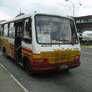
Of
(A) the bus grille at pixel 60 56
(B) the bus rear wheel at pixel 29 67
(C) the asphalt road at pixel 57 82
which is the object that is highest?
(A) the bus grille at pixel 60 56

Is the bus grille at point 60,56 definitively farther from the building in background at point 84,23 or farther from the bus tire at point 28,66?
the building in background at point 84,23

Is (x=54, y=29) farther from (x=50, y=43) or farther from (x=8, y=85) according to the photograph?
(x=8, y=85)

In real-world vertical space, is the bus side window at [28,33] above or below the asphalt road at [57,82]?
above

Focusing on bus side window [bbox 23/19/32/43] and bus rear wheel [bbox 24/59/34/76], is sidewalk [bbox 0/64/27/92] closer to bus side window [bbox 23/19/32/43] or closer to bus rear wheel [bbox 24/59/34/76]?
bus rear wheel [bbox 24/59/34/76]

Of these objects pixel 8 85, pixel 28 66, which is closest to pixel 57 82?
pixel 28 66

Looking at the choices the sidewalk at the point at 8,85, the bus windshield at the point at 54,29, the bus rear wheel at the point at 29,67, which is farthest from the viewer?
the bus rear wheel at the point at 29,67

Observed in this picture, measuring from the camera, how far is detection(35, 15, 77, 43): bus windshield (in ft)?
16.8

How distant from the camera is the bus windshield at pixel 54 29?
5.13 metres

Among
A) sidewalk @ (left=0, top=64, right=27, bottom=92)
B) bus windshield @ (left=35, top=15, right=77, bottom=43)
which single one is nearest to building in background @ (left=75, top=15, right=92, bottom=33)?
bus windshield @ (left=35, top=15, right=77, bottom=43)

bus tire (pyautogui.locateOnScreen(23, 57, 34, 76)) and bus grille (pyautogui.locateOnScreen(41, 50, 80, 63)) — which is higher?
bus grille (pyautogui.locateOnScreen(41, 50, 80, 63))

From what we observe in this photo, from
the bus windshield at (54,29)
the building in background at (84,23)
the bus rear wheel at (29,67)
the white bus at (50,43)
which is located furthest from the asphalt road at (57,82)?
the building in background at (84,23)

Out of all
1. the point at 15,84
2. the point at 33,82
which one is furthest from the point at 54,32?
the point at 15,84

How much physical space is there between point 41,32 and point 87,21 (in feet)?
143

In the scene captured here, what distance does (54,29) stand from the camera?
213 inches
